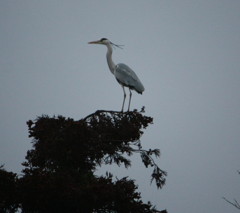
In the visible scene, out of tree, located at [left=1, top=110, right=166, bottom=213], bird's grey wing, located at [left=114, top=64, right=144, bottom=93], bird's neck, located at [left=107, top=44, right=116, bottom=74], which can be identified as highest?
bird's neck, located at [left=107, top=44, right=116, bottom=74]

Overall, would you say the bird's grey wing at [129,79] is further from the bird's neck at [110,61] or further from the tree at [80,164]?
the tree at [80,164]

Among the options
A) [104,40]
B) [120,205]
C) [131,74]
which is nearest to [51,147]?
[120,205]

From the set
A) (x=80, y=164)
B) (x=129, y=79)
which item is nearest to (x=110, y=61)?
(x=129, y=79)

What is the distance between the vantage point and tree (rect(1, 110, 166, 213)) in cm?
566

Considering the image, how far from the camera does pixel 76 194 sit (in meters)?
5.67

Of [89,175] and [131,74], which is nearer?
[89,175]

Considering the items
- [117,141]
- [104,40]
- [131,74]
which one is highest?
[104,40]

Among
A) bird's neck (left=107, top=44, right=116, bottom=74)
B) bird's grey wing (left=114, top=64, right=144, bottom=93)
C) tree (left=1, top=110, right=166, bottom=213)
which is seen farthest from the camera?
bird's neck (left=107, top=44, right=116, bottom=74)

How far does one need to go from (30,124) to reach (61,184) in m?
2.46

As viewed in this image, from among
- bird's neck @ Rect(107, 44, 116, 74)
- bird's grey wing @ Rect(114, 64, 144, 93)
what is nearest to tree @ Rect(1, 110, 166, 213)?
bird's grey wing @ Rect(114, 64, 144, 93)

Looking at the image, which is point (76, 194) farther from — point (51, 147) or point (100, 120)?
point (100, 120)

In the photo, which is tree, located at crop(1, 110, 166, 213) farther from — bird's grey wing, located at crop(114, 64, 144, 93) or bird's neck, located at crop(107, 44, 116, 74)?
bird's neck, located at crop(107, 44, 116, 74)

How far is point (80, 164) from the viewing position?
725 centimetres

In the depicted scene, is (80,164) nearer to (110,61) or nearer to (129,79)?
(129,79)
